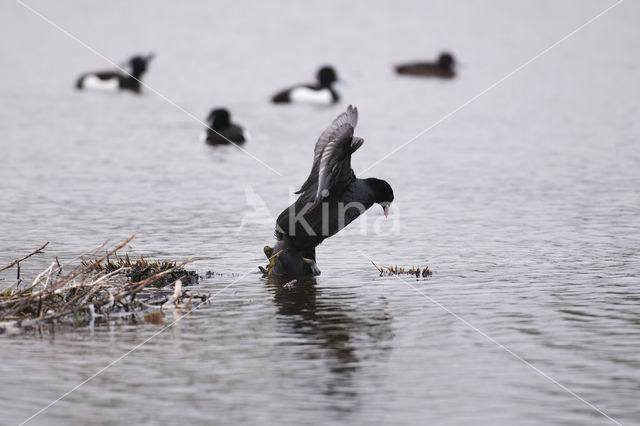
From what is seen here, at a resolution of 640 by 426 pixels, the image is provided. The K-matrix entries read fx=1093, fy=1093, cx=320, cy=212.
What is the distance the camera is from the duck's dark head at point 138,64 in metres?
29.6

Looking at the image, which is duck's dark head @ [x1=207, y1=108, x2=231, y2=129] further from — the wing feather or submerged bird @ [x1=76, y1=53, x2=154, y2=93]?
the wing feather

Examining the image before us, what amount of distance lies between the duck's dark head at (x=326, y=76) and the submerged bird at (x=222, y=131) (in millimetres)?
7236

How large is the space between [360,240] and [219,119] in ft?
28.4

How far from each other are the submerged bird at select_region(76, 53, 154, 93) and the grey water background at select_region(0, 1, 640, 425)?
2.09 ft

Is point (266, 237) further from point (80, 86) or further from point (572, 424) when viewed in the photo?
point (80, 86)

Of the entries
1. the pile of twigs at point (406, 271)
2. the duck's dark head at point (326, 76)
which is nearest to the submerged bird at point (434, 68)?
the duck's dark head at point (326, 76)

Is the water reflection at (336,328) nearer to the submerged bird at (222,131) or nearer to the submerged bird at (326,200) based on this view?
the submerged bird at (326,200)

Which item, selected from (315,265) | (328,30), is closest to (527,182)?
(315,265)

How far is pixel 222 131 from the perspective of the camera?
20.5m

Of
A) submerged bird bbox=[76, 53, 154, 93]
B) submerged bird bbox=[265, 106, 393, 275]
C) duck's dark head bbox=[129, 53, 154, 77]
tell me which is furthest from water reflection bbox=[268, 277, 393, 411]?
duck's dark head bbox=[129, 53, 154, 77]

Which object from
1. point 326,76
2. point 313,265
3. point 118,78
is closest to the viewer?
point 313,265

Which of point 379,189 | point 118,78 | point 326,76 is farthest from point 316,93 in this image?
point 379,189

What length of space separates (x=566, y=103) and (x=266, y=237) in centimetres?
1419

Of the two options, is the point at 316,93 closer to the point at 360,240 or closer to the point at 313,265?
the point at 360,240
